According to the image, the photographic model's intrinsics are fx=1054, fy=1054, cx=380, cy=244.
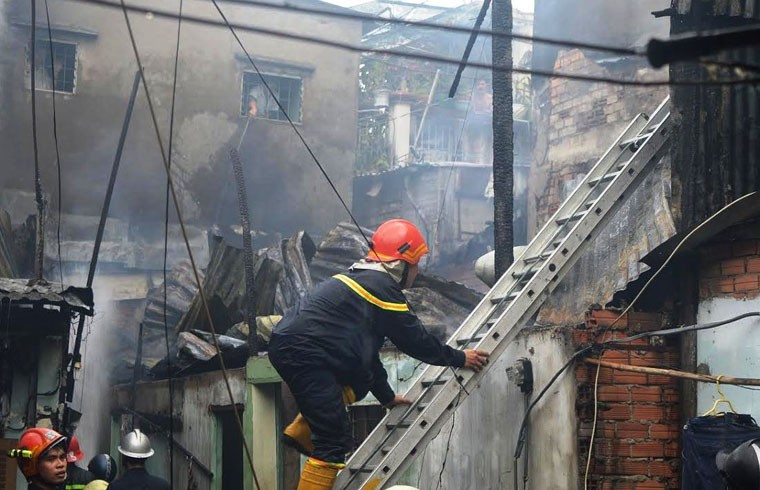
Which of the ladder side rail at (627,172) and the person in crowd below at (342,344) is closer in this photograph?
the person in crowd below at (342,344)

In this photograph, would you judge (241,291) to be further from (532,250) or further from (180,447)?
(532,250)

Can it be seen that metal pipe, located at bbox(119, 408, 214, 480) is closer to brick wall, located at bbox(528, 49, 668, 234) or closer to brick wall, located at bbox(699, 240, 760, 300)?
brick wall, located at bbox(528, 49, 668, 234)

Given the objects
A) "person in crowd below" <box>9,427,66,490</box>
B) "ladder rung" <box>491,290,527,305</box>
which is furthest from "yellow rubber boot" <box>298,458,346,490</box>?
"ladder rung" <box>491,290,527,305</box>

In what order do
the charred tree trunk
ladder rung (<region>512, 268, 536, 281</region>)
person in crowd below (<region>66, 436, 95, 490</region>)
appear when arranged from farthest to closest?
the charred tree trunk
person in crowd below (<region>66, 436, 95, 490</region>)
ladder rung (<region>512, 268, 536, 281</region>)

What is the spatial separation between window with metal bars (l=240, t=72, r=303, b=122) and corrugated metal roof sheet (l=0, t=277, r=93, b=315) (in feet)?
50.7

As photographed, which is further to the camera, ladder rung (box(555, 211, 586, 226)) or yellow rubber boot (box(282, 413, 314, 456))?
ladder rung (box(555, 211, 586, 226))

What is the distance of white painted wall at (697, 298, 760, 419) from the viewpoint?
764 cm

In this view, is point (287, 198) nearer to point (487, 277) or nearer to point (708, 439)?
point (487, 277)

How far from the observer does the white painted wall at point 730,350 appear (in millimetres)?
7645

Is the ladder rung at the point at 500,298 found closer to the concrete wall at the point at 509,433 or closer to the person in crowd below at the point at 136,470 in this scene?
the concrete wall at the point at 509,433

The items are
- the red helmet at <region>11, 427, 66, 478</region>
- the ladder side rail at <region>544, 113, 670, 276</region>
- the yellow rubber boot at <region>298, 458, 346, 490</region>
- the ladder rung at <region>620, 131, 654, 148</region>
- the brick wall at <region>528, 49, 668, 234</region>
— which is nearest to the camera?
the red helmet at <region>11, 427, 66, 478</region>

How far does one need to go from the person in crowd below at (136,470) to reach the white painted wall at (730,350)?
4.32m

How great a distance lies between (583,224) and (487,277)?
115 inches

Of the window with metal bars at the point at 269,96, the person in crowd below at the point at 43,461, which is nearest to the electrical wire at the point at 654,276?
the person in crowd below at the point at 43,461
